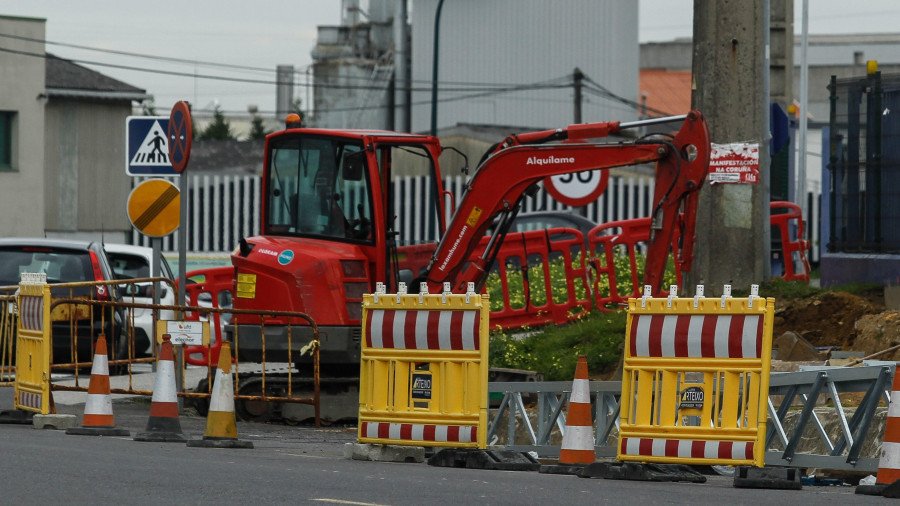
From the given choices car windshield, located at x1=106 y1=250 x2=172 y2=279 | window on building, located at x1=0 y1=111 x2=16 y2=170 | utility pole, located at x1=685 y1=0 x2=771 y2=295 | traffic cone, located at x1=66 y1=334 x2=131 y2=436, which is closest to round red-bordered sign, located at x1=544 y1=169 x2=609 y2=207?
car windshield, located at x1=106 y1=250 x2=172 y2=279

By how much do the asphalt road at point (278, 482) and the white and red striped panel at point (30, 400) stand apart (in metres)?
1.30

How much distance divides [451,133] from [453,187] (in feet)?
26.3

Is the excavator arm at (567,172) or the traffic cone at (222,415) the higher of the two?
the excavator arm at (567,172)

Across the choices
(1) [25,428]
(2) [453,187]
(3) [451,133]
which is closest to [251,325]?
(1) [25,428]

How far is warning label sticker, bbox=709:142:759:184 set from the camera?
1499 centimetres

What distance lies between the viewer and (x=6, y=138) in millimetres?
39844

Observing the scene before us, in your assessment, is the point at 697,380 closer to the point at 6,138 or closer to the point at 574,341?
the point at 574,341

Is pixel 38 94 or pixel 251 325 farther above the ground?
pixel 38 94

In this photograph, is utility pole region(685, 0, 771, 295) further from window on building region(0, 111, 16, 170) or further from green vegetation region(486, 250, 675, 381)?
window on building region(0, 111, 16, 170)

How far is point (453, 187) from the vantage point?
40.2 meters

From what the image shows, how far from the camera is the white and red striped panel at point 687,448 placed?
9.21m

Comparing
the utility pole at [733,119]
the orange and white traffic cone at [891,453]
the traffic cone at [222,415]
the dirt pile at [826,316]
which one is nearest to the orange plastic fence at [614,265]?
the utility pole at [733,119]

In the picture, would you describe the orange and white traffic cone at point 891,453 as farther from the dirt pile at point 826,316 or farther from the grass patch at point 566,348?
the grass patch at point 566,348

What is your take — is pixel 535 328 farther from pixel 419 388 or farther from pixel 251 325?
pixel 419 388
